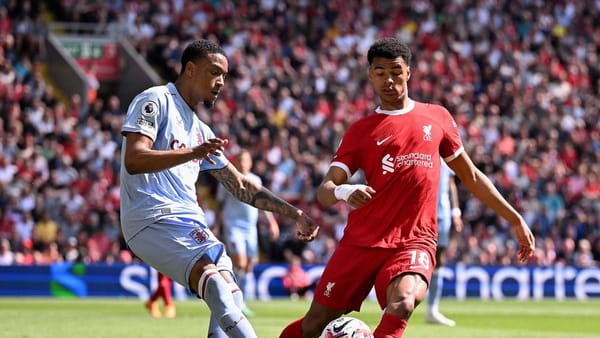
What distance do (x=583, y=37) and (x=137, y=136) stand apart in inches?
1249

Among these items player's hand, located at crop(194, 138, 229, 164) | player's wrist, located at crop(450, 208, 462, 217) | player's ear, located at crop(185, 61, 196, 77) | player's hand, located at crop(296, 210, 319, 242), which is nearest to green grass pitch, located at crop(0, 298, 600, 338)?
player's wrist, located at crop(450, 208, 462, 217)

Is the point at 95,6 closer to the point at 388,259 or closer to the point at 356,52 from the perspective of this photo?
the point at 356,52

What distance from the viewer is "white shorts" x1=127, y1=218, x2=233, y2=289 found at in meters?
9.24

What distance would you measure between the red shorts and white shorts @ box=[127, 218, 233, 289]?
2.49 ft

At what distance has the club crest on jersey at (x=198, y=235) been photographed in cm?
931

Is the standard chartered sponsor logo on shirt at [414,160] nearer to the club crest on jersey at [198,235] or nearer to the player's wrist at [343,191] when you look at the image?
the player's wrist at [343,191]

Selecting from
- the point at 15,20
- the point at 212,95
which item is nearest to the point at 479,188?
the point at 212,95

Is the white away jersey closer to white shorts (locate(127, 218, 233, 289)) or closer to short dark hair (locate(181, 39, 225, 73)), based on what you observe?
white shorts (locate(127, 218, 233, 289))

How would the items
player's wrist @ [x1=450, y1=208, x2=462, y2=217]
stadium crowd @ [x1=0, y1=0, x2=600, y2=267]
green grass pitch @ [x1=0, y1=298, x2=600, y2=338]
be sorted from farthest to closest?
1. stadium crowd @ [x1=0, y1=0, x2=600, y2=267]
2. player's wrist @ [x1=450, y1=208, x2=462, y2=217]
3. green grass pitch @ [x1=0, y1=298, x2=600, y2=338]

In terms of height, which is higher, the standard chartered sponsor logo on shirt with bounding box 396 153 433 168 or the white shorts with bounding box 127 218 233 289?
the standard chartered sponsor logo on shirt with bounding box 396 153 433 168

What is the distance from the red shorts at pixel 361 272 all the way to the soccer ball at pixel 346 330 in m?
0.23

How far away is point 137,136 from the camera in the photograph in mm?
9008

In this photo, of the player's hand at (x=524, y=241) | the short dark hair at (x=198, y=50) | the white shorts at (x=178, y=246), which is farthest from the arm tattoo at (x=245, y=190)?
the player's hand at (x=524, y=241)

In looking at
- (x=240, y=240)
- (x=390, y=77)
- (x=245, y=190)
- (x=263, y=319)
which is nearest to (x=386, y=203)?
(x=390, y=77)
